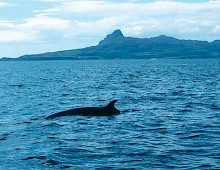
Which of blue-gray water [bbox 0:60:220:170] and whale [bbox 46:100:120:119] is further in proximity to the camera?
whale [bbox 46:100:120:119]

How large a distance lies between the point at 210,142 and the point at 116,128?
245 inches

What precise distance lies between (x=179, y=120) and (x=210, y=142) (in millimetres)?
7112

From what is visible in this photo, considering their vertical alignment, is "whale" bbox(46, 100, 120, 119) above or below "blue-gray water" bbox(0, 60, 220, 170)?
above

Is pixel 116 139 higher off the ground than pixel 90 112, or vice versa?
pixel 90 112

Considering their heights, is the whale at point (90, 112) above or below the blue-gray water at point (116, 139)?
above

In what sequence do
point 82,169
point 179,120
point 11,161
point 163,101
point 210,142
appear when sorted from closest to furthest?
point 82,169
point 11,161
point 210,142
point 179,120
point 163,101

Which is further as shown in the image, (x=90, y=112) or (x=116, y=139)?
(x=90, y=112)

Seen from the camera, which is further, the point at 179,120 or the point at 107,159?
the point at 179,120

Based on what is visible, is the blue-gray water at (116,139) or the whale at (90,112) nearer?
the blue-gray water at (116,139)

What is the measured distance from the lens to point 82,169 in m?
17.1

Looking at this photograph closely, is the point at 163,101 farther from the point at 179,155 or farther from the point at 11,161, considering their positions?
the point at 11,161

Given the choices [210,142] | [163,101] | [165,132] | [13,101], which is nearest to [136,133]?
[165,132]

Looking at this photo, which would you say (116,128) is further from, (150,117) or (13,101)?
(13,101)

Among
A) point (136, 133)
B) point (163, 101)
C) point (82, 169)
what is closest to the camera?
point (82, 169)
